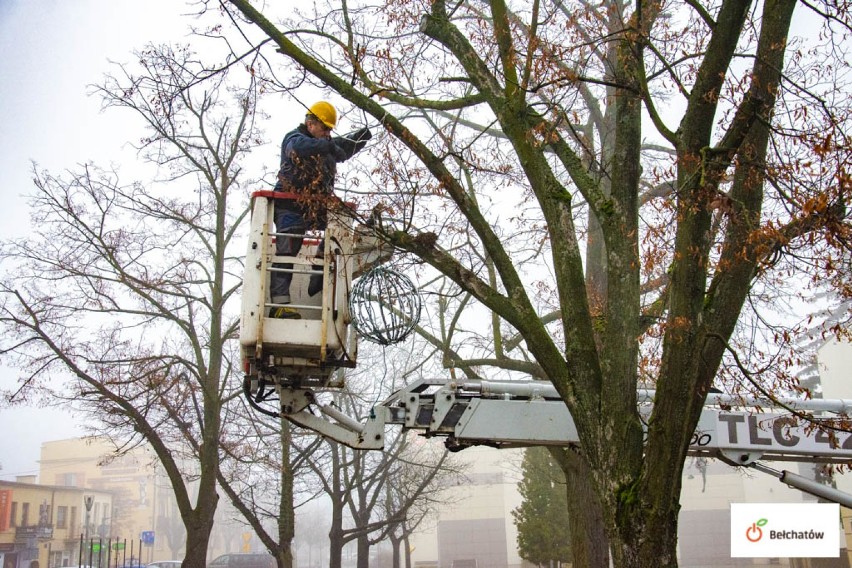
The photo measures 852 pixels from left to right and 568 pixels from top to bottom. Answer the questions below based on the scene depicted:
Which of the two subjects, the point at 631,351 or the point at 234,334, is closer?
the point at 631,351

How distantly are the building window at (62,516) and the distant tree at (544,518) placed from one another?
4132cm

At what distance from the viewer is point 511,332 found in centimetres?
1430

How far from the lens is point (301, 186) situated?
6621 mm

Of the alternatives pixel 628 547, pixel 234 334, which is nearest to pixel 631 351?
pixel 628 547

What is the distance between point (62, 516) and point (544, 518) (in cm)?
4358

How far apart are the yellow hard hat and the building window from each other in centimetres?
Answer: 5997

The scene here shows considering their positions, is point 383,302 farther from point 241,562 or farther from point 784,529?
point 241,562

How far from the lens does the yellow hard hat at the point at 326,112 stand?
7.16m

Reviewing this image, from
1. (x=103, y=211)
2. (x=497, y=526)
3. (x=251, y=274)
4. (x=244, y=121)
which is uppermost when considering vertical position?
(x=244, y=121)

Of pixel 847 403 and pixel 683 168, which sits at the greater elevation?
pixel 683 168

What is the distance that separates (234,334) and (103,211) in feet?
10.2

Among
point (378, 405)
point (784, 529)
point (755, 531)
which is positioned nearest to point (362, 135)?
point (378, 405)

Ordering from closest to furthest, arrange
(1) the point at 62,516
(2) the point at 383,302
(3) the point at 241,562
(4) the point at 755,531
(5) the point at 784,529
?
(2) the point at 383,302 < (5) the point at 784,529 < (4) the point at 755,531 < (3) the point at 241,562 < (1) the point at 62,516

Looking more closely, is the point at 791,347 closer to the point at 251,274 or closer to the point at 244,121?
the point at 251,274
